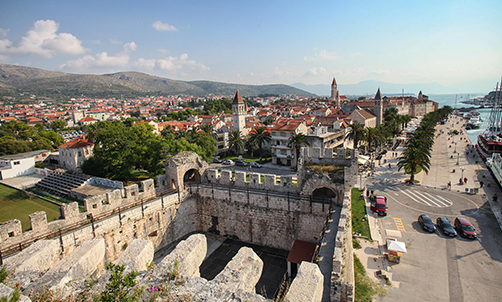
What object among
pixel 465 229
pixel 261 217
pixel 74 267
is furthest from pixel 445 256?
pixel 74 267

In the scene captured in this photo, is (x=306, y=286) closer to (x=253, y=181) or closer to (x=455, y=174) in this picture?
(x=253, y=181)

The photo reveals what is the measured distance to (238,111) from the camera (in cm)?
6122

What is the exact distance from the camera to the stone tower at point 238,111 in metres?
60.7

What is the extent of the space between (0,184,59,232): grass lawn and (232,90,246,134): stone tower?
4099 cm

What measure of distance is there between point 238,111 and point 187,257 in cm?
5731

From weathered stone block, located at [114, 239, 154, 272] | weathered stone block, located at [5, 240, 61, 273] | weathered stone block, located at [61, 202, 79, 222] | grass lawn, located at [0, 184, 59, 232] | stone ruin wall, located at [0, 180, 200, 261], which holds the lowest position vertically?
grass lawn, located at [0, 184, 59, 232]

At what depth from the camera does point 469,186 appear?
2877 cm

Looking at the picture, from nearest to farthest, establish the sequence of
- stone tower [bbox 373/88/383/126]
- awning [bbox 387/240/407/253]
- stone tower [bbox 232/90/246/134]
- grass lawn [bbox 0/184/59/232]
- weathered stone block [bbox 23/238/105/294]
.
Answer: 1. weathered stone block [bbox 23/238/105/294]
2. awning [bbox 387/240/407/253]
3. grass lawn [bbox 0/184/59/232]
4. stone tower [bbox 232/90/246/134]
5. stone tower [bbox 373/88/383/126]

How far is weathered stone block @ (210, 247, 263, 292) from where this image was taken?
14.9 ft

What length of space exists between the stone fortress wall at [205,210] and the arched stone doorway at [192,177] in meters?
0.13

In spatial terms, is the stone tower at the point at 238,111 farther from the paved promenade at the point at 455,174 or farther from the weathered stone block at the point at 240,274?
the weathered stone block at the point at 240,274

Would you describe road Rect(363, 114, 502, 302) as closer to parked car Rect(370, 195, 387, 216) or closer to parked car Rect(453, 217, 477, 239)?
parked car Rect(453, 217, 477, 239)

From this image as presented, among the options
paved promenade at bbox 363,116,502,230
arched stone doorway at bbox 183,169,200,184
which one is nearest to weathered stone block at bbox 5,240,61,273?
arched stone doorway at bbox 183,169,200,184

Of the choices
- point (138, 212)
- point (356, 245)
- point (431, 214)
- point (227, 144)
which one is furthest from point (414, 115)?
point (138, 212)
